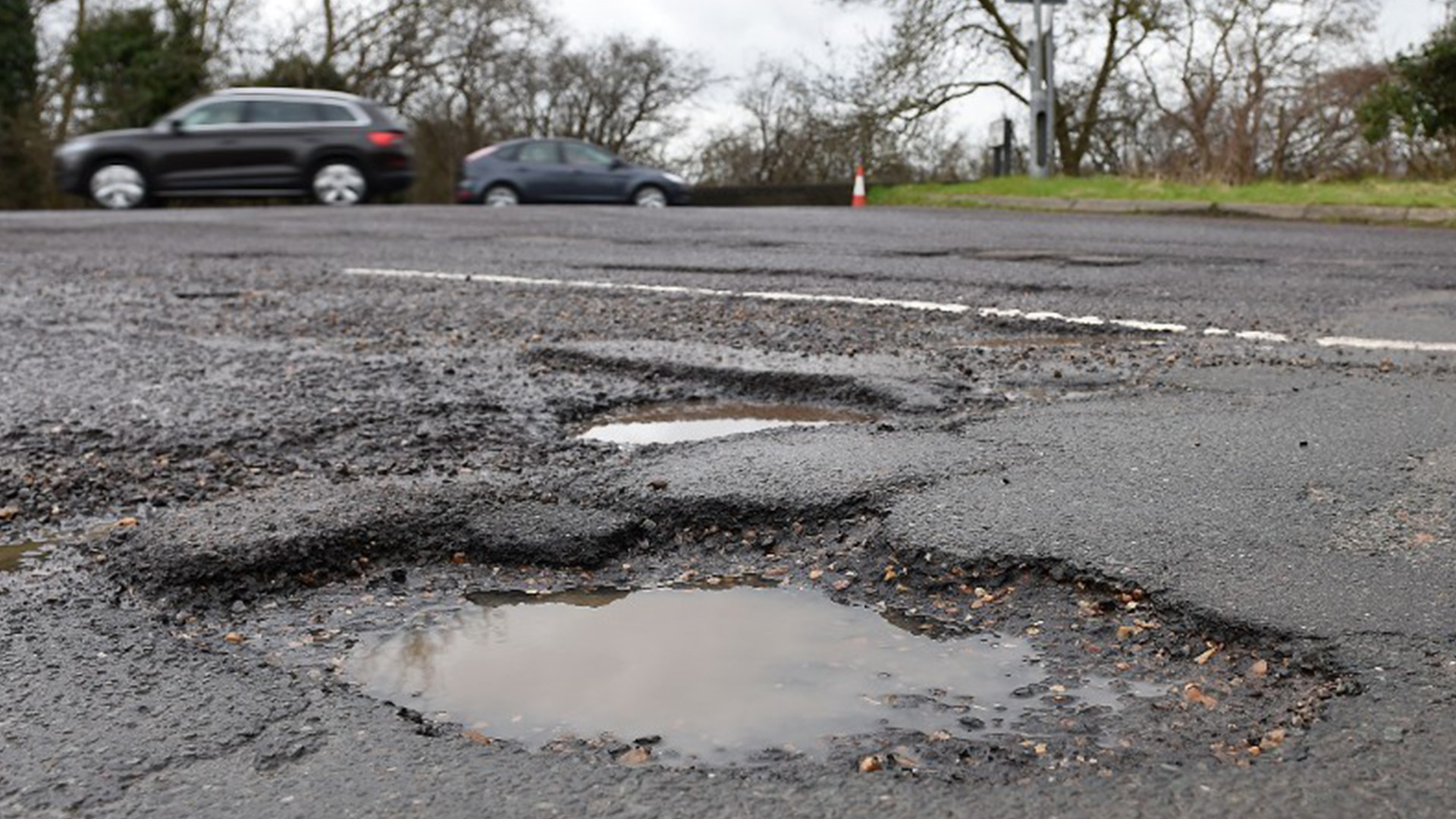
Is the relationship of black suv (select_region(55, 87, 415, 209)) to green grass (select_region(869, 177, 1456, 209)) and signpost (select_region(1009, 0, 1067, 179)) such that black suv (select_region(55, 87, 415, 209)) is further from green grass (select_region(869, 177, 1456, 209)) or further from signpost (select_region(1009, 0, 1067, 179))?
signpost (select_region(1009, 0, 1067, 179))

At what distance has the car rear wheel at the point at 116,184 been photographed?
18.0 meters

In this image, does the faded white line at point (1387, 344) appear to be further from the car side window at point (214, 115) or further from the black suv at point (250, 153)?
the car side window at point (214, 115)

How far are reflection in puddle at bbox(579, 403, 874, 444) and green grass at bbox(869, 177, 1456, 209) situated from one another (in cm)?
1071

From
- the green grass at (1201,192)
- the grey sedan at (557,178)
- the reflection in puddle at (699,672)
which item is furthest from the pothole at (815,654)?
the grey sedan at (557,178)

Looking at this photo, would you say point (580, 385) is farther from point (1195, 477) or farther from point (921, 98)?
point (921, 98)

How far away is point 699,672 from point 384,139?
1734 cm

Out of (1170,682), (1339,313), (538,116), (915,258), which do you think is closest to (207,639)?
(1170,682)

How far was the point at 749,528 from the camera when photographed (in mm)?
3014

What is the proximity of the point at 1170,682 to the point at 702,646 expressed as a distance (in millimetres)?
762

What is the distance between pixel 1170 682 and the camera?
83.7 inches

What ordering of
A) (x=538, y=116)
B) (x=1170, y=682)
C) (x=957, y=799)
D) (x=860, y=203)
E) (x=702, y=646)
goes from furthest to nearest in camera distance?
(x=538, y=116), (x=860, y=203), (x=702, y=646), (x=1170, y=682), (x=957, y=799)

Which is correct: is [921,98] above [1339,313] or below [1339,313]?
above

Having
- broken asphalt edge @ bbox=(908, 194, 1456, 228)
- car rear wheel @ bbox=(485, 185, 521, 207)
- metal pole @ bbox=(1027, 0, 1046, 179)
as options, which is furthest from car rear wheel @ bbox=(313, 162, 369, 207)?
metal pole @ bbox=(1027, 0, 1046, 179)

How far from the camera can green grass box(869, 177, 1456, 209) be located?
13555 mm
